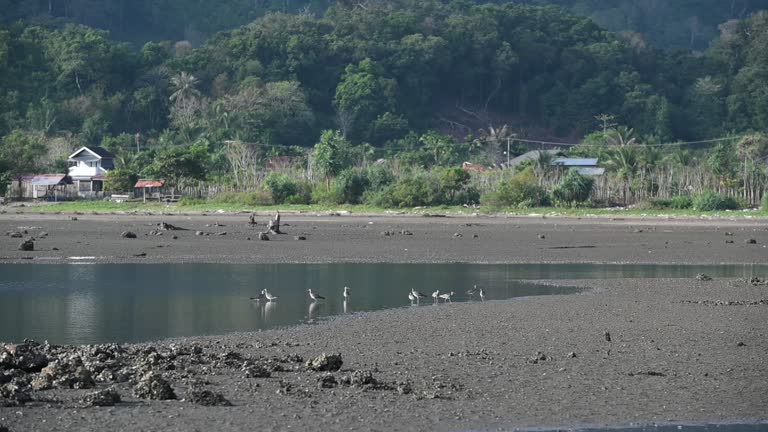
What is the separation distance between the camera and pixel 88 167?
8619 cm

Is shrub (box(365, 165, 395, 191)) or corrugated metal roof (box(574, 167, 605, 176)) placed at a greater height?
corrugated metal roof (box(574, 167, 605, 176))

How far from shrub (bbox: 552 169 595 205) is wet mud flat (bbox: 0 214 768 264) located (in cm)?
805

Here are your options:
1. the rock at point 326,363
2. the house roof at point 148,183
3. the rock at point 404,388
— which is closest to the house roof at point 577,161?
the house roof at point 148,183

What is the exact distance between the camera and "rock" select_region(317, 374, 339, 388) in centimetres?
1413

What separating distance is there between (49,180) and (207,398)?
224 feet

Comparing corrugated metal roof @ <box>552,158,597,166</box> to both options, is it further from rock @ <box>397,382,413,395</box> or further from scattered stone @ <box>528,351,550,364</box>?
rock @ <box>397,382,413,395</box>

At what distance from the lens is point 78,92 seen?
11869cm

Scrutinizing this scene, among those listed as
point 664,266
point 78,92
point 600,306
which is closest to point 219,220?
point 664,266

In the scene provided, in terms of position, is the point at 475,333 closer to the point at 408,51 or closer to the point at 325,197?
the point at 325,197

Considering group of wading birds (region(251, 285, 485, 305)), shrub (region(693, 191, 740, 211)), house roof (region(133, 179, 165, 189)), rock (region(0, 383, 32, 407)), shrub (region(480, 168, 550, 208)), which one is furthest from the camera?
house roof (region(133, 179, 165, 189))

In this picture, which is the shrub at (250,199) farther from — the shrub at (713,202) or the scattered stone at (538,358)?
the scattered stone at (538,358)

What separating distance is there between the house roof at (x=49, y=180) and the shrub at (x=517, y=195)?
30.5m

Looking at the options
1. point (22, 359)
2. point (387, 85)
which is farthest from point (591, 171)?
point (22, 359)

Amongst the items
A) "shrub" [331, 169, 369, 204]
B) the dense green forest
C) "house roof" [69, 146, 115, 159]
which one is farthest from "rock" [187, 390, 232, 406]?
"house roof" [69, 146, 115, 159]
